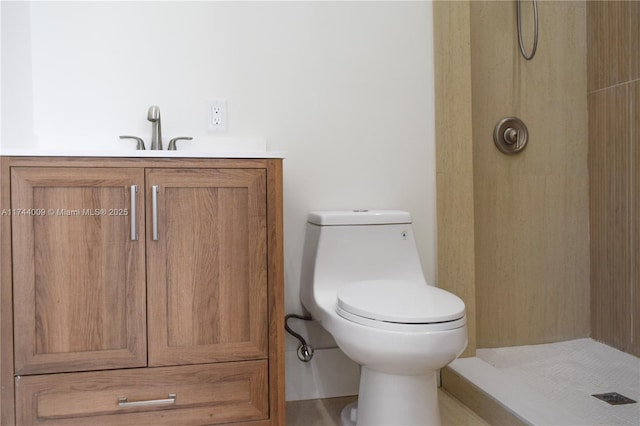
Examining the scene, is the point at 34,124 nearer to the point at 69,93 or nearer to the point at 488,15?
the point at 69,93

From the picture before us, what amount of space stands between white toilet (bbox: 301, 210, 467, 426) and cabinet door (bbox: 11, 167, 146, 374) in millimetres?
615

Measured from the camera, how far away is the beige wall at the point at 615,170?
2053 millimetres

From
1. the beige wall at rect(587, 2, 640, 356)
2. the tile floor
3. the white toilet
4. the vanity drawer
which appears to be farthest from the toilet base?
the beige wall at rect(587, 2, 640, 356)

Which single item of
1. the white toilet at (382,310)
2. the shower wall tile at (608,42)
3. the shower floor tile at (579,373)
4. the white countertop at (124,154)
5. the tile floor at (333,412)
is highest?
the shower wall tile at (608,42)

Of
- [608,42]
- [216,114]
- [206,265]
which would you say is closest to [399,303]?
[206,265]

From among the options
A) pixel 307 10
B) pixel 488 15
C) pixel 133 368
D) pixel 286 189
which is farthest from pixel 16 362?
pixel 488 15

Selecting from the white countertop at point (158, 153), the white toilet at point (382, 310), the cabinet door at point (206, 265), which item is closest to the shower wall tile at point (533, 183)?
the white toilet at point (382, 310)

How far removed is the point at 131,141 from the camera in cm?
177

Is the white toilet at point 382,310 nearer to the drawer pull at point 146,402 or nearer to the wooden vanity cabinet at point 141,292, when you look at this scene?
the wooden vanity cabinet at point 141,292

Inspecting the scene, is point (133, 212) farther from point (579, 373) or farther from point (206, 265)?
point (579, 373)

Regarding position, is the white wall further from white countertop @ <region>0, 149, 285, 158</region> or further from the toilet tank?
white countertop @ <region>0, 149, 285, 158</region>

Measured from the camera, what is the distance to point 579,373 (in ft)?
6.40

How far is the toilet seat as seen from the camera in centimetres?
128

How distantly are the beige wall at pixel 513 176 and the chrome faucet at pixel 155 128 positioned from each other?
3.69ft
